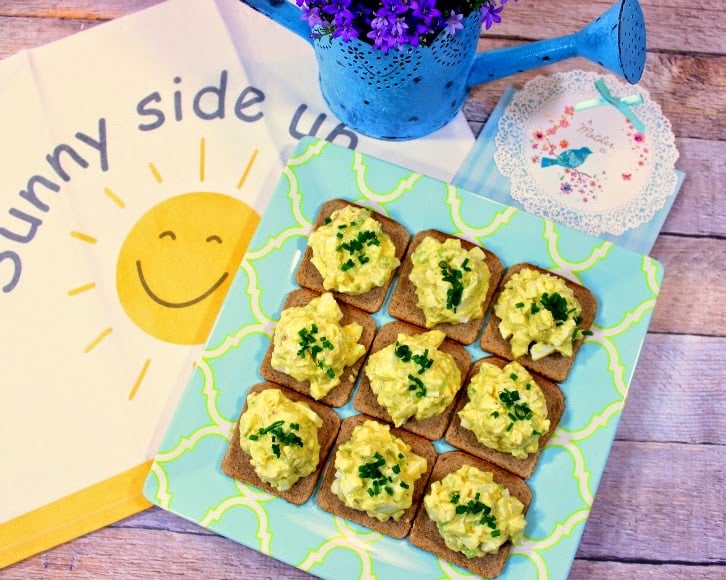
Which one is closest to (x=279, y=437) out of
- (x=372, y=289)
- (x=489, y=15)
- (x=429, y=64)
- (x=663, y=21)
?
(x=372, y=289)

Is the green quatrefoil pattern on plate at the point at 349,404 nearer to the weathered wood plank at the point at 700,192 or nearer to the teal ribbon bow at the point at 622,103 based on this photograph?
the weathered wood plank at the point at 700,192

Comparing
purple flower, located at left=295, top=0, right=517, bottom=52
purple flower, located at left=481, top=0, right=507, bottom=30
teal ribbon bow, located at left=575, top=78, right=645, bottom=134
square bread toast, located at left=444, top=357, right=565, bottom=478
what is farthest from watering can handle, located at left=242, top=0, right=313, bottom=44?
square bread toast, located at left=444, top=357, right=565, bottom=478

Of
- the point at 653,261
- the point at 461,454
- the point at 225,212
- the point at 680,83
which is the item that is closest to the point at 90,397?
the point at 225,212

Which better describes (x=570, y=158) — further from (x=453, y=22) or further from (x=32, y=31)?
(x=32, y=31)

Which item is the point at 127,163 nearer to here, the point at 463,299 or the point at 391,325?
the point at 391,325

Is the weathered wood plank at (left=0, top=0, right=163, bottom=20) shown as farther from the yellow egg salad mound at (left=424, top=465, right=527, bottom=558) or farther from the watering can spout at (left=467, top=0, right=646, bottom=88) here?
the yellow egg salad mound at (left=424, top=465, right=527, bottom=558)

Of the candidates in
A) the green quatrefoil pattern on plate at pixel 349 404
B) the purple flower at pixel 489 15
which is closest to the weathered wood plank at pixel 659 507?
the green quatrefoil pattern on plate at pixel 349 404
